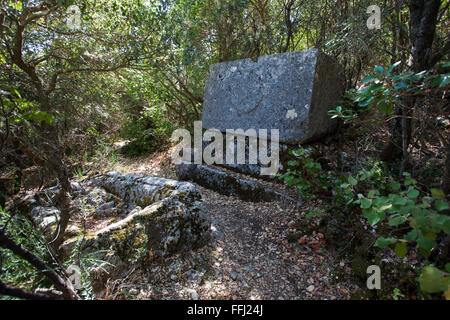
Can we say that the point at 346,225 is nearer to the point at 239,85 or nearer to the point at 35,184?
the point at 239,85

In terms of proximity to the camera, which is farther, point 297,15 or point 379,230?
point 297,15

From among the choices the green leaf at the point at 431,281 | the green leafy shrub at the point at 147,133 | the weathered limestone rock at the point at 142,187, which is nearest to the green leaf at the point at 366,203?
the green leaf at the point at 431,281

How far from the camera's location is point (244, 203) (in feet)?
10.5

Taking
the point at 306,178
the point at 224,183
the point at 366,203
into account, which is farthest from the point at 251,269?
the point at 224,183

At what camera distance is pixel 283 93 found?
A: 330 centimetres

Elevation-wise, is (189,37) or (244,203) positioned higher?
(189,37)

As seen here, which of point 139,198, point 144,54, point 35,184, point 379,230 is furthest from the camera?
point 35,184

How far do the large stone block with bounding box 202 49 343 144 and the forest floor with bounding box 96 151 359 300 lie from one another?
1.29 m

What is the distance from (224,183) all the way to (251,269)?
5.57 ft

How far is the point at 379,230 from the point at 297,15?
14.3ft

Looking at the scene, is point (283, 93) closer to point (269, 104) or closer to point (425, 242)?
point (269, 104)

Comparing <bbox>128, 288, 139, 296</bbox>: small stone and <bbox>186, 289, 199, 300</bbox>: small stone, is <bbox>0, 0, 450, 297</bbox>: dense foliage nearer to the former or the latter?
<bbox>128, 288, 139, 296</bbox>: small stone
